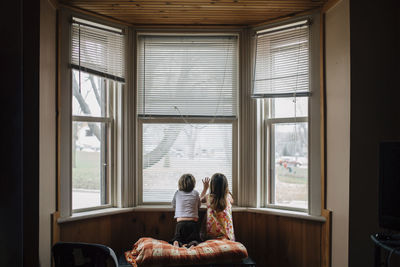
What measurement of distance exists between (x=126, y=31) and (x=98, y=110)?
93cm

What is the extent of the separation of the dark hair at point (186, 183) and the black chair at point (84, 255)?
1.37 meters

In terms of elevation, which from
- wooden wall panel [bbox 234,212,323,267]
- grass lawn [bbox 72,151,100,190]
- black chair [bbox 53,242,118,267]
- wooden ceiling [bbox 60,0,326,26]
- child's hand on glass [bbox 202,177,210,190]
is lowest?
wooden wall panel [bbox 234,212,323,267]

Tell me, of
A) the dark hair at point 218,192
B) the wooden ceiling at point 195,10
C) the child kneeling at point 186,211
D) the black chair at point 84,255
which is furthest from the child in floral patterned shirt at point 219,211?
the wooden ceiling at point 195,10

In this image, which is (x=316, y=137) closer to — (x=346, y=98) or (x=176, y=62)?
(x=346, y=98)

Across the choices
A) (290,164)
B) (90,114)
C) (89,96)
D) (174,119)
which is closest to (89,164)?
(90,114)

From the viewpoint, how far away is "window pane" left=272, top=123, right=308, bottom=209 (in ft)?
9.48

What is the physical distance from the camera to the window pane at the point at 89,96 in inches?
109

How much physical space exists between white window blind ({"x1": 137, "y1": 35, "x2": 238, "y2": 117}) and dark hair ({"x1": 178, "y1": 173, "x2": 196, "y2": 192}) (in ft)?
2.31

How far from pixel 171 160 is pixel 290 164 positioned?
129 centimetres

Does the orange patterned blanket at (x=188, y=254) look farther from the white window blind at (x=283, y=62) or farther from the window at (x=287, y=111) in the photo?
the white window blind at (x=283, y=62)
